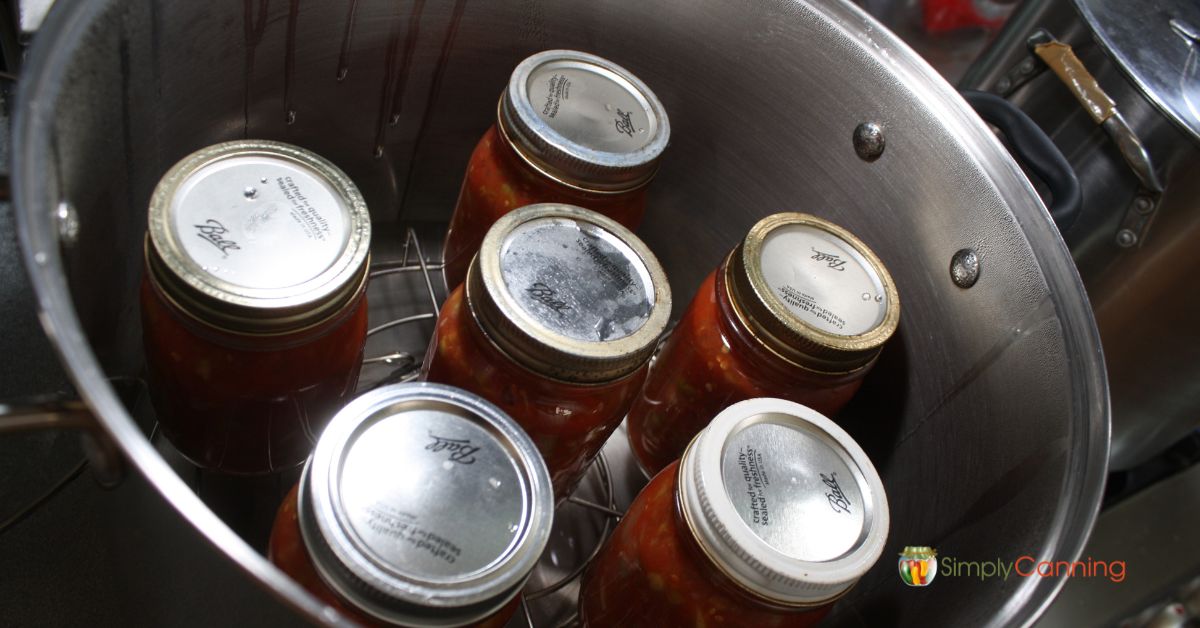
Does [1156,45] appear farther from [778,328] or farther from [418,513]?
[418,513]

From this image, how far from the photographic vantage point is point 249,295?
0.37 metres

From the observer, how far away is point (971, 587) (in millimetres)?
434

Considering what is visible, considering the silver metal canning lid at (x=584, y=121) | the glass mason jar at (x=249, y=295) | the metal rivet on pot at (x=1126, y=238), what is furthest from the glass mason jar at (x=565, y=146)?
the metal rivet on pot at (x=1126, y=238)

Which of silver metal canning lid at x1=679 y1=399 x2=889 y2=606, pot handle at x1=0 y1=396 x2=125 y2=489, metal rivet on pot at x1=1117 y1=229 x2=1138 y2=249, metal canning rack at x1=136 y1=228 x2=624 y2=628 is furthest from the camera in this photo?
metal rivet on pot at x1=1117 y1=229 x2=1138 y2=249

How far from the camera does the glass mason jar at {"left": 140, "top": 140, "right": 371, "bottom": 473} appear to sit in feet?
1.23

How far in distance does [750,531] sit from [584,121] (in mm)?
266

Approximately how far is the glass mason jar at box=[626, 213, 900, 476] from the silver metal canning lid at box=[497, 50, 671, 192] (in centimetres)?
9

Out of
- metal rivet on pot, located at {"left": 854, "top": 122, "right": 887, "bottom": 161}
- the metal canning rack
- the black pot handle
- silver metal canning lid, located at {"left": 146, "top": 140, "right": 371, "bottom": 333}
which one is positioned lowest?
the metal canning rack

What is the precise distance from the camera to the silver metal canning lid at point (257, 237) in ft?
1.22

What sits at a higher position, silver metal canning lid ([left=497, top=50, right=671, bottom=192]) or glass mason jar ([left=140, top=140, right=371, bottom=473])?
silver metal canning lid ([left=497, top=50, right=671, bottom=192])

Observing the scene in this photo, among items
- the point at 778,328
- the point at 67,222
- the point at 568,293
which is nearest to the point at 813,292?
the point at 778,328

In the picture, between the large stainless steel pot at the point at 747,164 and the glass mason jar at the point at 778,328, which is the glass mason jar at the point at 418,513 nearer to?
the large stainless steel pot at the point at 747,164
